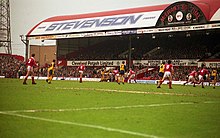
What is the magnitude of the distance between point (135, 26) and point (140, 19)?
5.14ft

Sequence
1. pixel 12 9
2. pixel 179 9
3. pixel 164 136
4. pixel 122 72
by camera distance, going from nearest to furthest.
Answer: pixel 12 9 < pixel 164 136 < pixel 122 72 < pixel 179 9

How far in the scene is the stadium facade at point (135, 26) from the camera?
34.9m

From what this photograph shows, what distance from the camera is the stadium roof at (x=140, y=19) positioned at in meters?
34.9

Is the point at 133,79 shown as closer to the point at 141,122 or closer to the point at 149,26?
the point at 149,26

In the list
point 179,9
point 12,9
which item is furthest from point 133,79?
point 12,9

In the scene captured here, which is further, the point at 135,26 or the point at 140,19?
the point at 140,19

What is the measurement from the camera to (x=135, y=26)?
3950 cm

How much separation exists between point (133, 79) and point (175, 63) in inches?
223

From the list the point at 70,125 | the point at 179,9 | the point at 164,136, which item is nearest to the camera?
the point at 164,136

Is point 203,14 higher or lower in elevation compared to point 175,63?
higher

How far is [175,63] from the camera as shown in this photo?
4319 cm

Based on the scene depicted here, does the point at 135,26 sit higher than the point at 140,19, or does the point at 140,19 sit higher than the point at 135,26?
the point at 140,19

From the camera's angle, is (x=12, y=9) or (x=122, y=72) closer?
(x=12, y=9)

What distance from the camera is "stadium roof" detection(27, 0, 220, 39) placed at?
3491 cm
